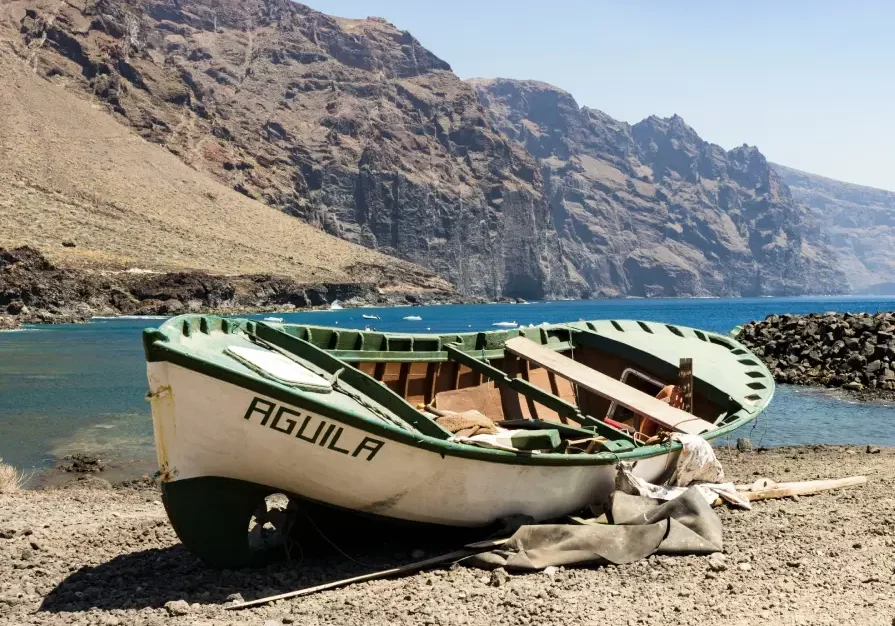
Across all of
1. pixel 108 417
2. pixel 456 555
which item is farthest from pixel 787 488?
pixel 108 417

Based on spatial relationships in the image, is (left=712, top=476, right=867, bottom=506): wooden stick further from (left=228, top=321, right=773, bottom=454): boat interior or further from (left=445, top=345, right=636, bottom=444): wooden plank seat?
(left=445, top=345, right=636, bottom=444): wooden plank seat

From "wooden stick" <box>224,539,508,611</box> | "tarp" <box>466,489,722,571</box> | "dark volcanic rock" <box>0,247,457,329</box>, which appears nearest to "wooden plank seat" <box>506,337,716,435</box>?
"tarp" <box>466,489,722,571</box>

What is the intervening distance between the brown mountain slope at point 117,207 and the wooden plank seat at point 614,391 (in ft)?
266

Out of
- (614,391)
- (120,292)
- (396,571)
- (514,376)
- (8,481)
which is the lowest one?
(120,292)

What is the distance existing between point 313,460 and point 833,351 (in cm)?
3021

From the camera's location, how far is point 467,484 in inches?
309

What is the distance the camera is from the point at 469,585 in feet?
24.0

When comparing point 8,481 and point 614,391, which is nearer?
point 614,391

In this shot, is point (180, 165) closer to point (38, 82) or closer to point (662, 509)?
point (38, 82)

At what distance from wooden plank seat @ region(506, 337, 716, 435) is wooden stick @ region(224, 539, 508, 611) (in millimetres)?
3564

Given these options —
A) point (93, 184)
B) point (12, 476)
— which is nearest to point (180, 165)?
point (93, 184)

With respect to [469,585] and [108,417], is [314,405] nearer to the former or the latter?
[469,585]

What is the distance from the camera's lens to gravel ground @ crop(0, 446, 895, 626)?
666cm

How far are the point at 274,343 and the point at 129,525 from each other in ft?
9.33
